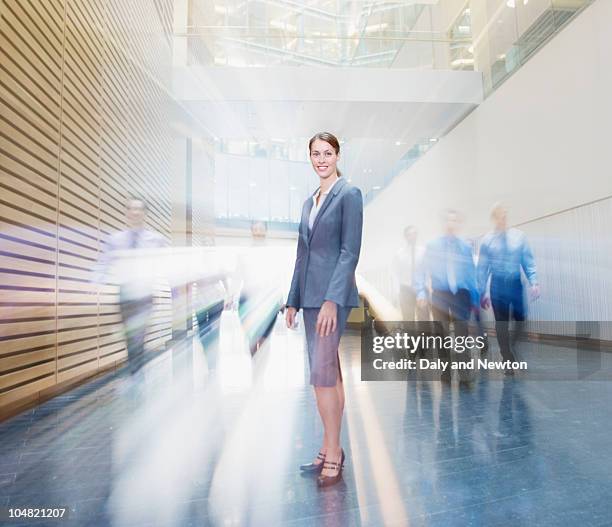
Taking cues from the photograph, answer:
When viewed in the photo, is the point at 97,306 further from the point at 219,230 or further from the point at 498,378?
the point at 219,230

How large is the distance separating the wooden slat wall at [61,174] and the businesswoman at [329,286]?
192 centimetres

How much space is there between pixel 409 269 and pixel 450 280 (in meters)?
0.68

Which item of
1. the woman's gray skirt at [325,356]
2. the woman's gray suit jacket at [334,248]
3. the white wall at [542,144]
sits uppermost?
the white wall at [542,144]

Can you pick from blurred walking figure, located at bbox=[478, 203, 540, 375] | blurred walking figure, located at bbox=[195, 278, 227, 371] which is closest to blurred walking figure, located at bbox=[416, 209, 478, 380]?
blurred walking figure, located at bbox=[478, 203, 540, 375]

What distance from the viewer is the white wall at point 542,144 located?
18.8ft

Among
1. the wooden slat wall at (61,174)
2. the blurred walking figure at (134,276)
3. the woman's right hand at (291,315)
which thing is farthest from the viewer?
the blurred walking figure at (134,276)

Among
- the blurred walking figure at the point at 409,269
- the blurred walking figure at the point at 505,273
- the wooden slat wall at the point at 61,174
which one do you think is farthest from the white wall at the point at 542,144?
the wooden slat wall at the point at 61,174

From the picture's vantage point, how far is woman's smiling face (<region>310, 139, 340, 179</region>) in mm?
1816

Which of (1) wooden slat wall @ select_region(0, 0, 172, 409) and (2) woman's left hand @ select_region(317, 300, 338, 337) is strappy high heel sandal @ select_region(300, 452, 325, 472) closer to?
(2) woman's left hand @ select_region(317, 300, 338, 337)

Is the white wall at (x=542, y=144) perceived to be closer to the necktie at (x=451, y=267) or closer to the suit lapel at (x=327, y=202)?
the necktie at (x=451, y=267)

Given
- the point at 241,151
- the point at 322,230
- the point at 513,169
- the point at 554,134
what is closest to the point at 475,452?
the point at 322,230

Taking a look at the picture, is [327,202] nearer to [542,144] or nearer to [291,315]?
[291,315]

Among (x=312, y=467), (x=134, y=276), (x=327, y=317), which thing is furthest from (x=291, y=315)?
(x=134, y=276)

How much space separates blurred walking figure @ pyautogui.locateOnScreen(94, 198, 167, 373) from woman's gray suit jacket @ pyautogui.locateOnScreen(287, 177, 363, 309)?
140cm
